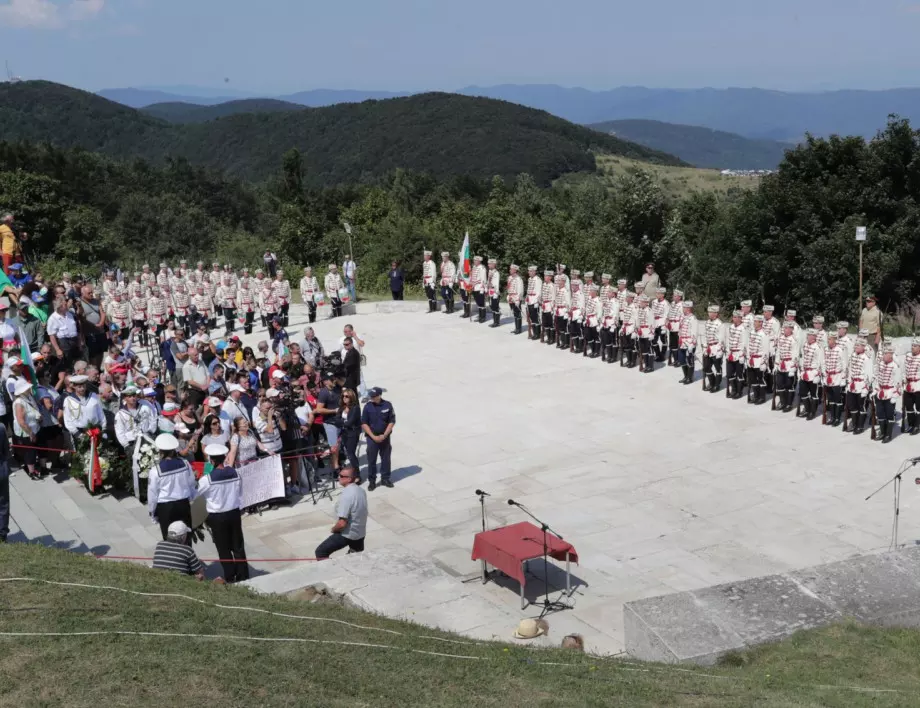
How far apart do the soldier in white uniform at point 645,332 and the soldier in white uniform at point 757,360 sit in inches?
89.4

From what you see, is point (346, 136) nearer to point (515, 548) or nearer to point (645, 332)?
point (645, 332)

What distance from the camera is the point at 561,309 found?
20.3 meters

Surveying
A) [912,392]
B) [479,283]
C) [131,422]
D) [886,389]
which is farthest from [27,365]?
[912,392]

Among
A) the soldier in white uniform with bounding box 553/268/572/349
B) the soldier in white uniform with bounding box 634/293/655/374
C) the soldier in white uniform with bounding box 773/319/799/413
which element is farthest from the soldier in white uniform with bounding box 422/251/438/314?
the soldier in white uniform with bounding box 773/319/799/413

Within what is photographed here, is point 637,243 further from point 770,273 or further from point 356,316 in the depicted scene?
point 356,316

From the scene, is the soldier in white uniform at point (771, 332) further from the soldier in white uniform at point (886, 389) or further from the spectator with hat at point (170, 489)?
the spectator with hat at point (170, 489)

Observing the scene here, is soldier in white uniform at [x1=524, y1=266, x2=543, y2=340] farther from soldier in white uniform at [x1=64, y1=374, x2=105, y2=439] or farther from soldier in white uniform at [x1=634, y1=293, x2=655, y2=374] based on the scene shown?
soldier in white uniform at [x1=64, y1=374, x2=105, y2=439]

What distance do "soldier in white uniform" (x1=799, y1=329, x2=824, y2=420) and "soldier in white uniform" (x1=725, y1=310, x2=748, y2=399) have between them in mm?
1054

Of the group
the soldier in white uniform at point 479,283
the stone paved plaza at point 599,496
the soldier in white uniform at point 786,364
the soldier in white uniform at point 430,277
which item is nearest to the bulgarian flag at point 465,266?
the soldier in white uniform at point 479,283

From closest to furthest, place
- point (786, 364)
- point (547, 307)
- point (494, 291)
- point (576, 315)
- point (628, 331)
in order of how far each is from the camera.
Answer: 1. point (786, 364)
2. point (628, 331)
3. point (576, 315)
4. point (547, 307)
5. point (494, 291)

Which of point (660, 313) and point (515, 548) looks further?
point (660, 313)

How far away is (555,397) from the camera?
56.9 ft

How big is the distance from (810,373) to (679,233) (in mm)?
15966

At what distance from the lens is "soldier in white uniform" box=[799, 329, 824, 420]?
49.1ft
